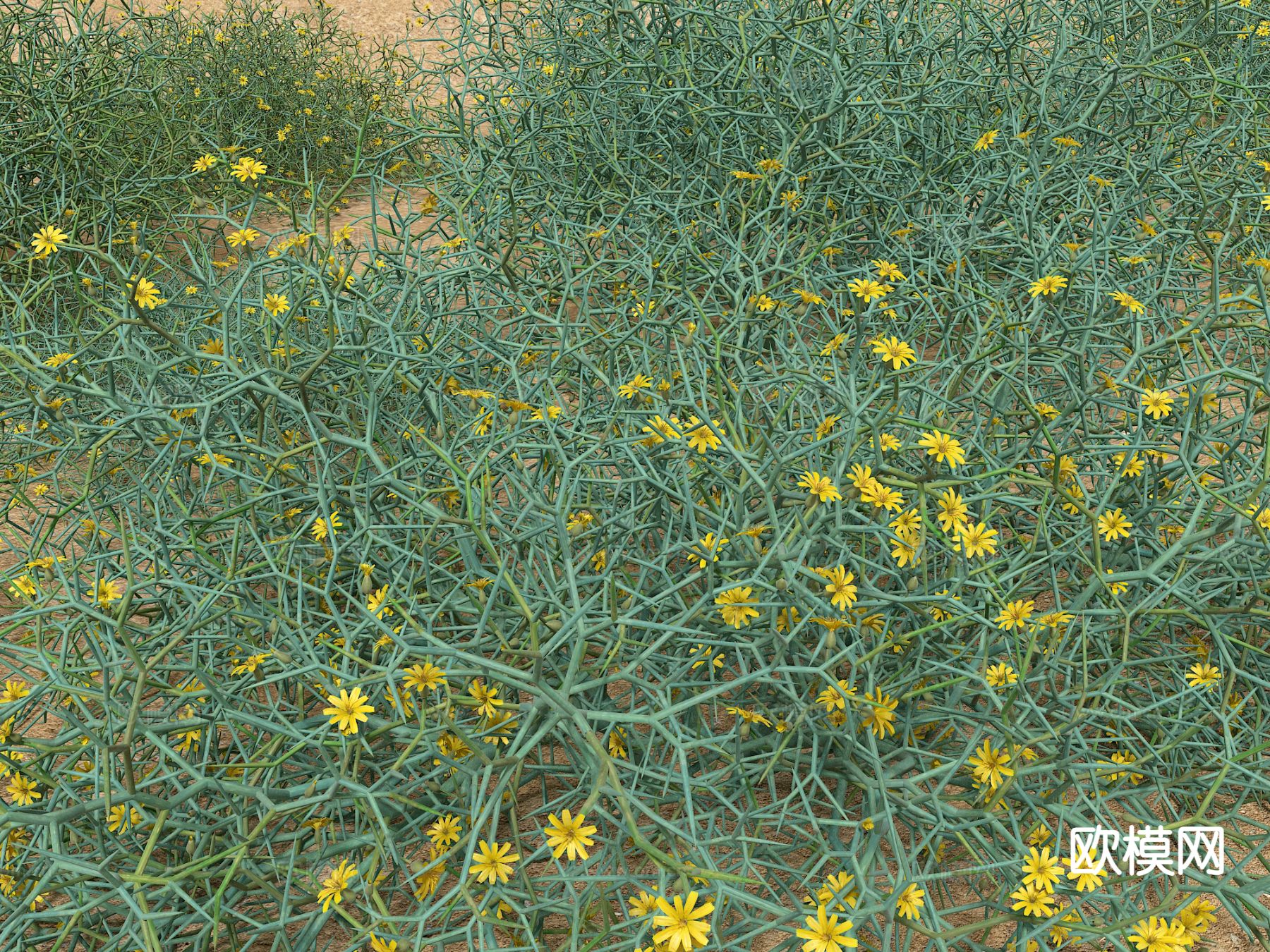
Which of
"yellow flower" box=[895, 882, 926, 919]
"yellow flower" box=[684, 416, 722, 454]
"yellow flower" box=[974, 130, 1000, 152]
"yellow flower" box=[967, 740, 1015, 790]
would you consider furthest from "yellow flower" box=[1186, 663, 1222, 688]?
"yellow flower" box=[974, 130, 1000, 152]

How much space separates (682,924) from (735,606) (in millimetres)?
439

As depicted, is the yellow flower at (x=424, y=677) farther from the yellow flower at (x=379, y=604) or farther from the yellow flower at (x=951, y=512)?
the yellow flower at (x=951, y=512)

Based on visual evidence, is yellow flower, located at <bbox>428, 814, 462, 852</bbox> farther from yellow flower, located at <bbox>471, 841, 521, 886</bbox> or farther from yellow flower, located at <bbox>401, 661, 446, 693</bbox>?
yellow flower, located at <bbox>401, 661, 446, 693</bbox>

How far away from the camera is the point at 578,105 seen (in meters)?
3.13

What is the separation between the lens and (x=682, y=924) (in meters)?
1.25

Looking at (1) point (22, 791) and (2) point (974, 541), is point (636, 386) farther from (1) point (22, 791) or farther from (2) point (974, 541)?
(1) point (22, 791)

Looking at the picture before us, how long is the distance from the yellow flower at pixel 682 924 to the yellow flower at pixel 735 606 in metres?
0.39

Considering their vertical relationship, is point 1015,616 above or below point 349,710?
below

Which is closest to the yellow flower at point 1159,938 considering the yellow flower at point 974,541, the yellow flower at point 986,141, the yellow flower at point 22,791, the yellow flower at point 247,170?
the yellow flower at point 974,541

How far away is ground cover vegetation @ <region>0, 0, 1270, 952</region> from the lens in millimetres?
1462

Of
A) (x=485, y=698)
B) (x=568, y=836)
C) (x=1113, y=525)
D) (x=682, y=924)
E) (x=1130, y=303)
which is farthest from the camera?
(x=1130, y=303)

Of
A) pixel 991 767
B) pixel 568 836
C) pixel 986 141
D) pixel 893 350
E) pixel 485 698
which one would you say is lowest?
pixel 991 767

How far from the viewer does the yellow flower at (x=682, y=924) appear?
123 centimetres

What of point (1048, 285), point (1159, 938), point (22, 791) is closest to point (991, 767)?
point (1159, 938)
